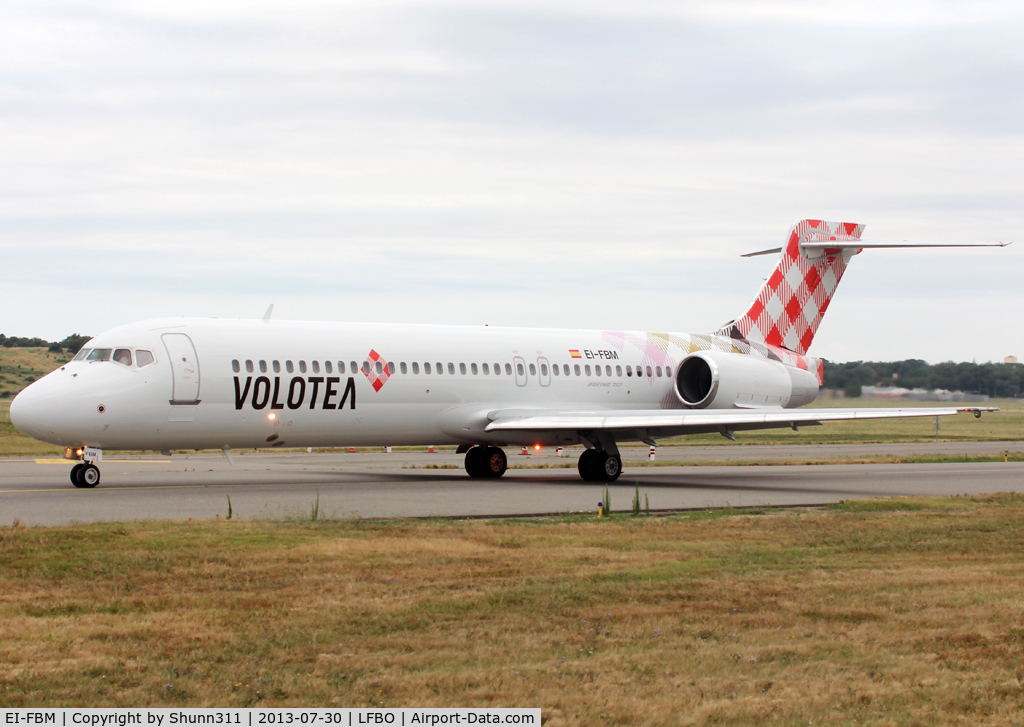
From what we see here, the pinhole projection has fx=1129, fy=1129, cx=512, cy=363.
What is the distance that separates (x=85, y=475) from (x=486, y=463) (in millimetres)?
9407

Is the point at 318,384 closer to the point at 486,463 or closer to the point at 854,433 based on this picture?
the point at 486,463

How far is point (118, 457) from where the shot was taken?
36406mm

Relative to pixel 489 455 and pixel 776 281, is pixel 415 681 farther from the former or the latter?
pixel 776 281

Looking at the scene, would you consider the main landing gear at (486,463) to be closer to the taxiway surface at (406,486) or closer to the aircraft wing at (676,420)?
the taxiway surface at (406,486)

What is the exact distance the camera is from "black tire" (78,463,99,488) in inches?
854

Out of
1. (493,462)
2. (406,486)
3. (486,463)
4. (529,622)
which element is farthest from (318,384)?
(529,622)

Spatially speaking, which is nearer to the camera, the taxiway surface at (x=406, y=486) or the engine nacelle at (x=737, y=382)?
the taxiway surface at (x=406, y=486)

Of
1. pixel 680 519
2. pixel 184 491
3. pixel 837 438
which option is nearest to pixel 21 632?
pixel 680 519

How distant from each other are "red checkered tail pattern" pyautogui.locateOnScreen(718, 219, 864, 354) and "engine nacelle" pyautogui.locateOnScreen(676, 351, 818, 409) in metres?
1.23

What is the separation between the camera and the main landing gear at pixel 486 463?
27.3m

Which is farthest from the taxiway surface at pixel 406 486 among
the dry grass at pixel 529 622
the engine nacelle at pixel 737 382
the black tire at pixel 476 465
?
the dry grass at pixel 529 622

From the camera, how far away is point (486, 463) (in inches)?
1075

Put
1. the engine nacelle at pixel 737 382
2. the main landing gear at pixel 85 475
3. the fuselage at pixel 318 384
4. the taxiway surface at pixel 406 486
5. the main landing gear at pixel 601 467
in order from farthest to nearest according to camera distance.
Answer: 1. the engine nacelle at pixel 737 382
2. the main landing gear at pixel 601 467
3. the main landing gear at pixel 85 475
4. the fuselage at pixel 318 384
5. the taxiway surface at pixel 406 486

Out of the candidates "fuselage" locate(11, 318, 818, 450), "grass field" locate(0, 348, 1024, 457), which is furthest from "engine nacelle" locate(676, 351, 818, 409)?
"grass field" locate(0, 348, 1024, 457)
